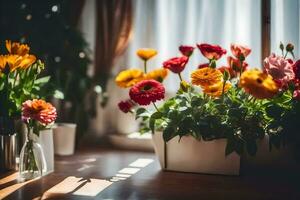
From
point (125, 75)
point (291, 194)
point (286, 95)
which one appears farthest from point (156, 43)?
point (291, 194)

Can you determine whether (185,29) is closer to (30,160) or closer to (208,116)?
(208,116)

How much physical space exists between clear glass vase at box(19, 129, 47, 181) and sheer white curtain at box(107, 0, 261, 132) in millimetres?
748

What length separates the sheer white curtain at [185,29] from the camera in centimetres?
187

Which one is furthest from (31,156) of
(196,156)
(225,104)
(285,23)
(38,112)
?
(285,23)

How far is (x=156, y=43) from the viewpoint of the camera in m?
2.05

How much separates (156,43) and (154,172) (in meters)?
0.76

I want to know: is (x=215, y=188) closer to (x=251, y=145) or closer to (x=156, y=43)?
(x=251, y=145)

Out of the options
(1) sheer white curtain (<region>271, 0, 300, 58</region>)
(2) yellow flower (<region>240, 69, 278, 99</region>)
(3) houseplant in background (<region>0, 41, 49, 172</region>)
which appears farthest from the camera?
(1) sheer white curtain (<region>271, 0, 300, 58</region>)

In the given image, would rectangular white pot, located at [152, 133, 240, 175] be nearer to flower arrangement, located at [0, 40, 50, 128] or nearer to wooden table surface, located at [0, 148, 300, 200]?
wooden table surface, located at [0, 148, 300, 200]

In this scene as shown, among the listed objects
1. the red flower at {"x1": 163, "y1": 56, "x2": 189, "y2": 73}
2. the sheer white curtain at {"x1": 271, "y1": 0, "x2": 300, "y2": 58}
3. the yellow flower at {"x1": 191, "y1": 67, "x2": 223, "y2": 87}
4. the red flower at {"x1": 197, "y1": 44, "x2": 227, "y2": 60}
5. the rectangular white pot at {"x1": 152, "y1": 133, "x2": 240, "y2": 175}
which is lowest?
the rectangular white pot at {"x1": 152, "y1": 133, "x2": 240, "y2": 175}

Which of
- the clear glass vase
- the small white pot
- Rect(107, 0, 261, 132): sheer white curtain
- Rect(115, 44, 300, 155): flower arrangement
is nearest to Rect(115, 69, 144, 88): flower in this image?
Rect(115, 44, 300, 155): flower arrangement

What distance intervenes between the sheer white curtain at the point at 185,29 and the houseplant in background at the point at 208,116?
0.47m

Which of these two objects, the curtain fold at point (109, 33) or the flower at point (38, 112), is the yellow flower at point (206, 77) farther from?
the curtain fold at point (109, 33)

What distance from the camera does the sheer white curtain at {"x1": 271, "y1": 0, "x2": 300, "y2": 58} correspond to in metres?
1.73
